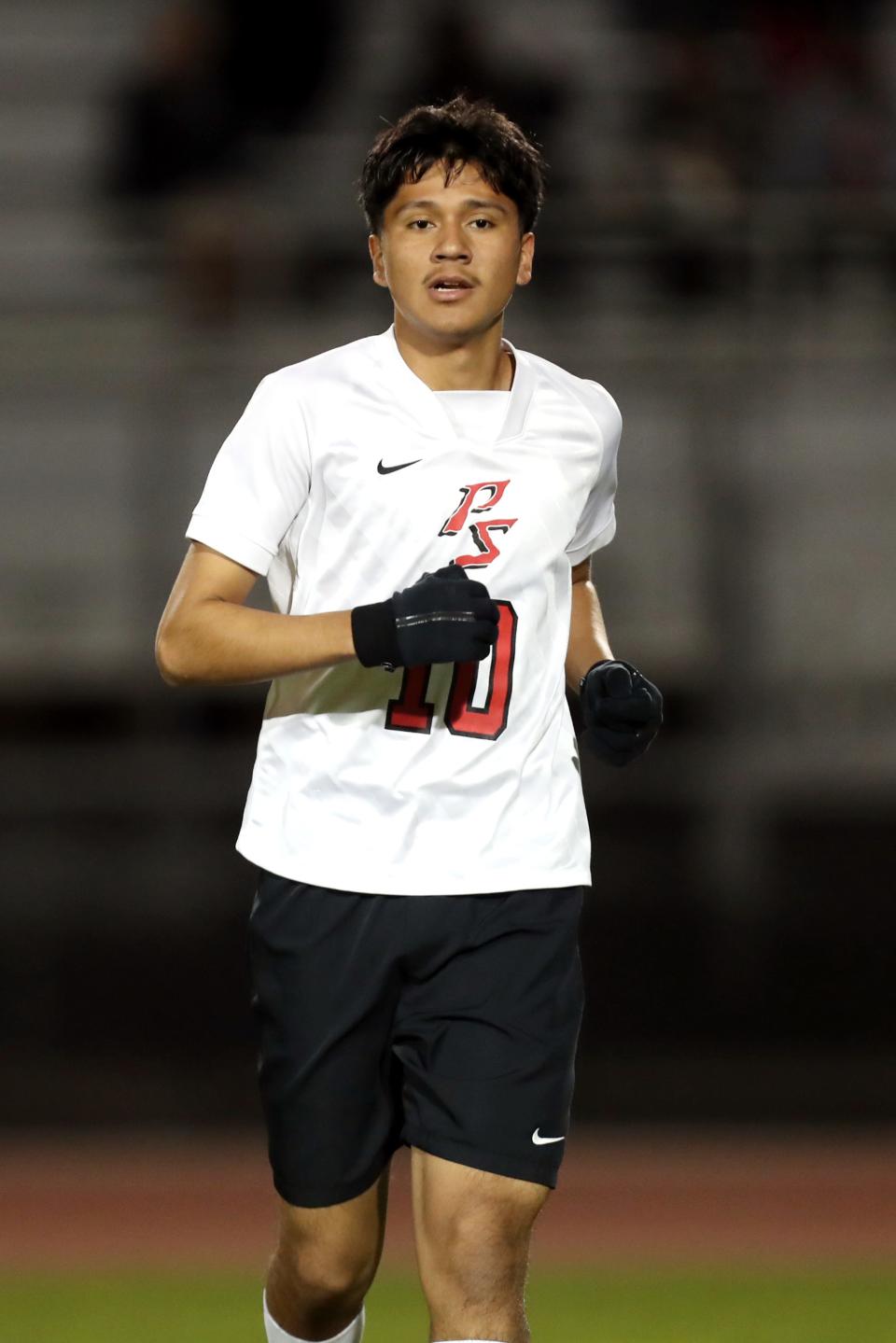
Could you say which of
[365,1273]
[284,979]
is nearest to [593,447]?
[284,979]

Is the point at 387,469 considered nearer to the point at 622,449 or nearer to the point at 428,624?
the point at 428,624

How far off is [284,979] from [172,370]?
725cm

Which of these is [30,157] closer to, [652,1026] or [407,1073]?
[652,1026]

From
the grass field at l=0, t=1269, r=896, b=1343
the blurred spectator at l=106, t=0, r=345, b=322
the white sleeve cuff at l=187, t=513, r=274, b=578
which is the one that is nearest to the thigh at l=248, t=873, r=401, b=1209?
the white sleeve cuff at l=187, t=513, r=274, b=578

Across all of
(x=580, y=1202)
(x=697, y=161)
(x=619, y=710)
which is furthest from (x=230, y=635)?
(x=697, y=161)

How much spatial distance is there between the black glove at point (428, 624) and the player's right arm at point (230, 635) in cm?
4

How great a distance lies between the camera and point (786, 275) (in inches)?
404

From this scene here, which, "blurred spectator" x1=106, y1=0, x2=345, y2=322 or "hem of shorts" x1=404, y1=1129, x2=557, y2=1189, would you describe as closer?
"hem of shorts" x1=404, y1=1129, x2=557, y2=1189

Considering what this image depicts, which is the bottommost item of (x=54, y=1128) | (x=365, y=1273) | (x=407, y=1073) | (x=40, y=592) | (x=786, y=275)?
(x=54, y=1128)

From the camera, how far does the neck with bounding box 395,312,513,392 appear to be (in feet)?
10.8

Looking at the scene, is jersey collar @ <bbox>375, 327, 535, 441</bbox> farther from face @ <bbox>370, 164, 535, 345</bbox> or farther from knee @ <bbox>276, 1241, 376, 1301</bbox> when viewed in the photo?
knee @ <bbox>276, 1241, 376, 1301</bbox>

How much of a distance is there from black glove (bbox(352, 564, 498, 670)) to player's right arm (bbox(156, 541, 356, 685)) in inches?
1.7

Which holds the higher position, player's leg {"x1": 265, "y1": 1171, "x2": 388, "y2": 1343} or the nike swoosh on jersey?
the nike swoosh on jersey

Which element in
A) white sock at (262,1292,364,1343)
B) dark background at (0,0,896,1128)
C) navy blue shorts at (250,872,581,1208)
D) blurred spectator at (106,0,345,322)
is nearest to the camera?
navy blue shorts at (250,872,581,1208)
